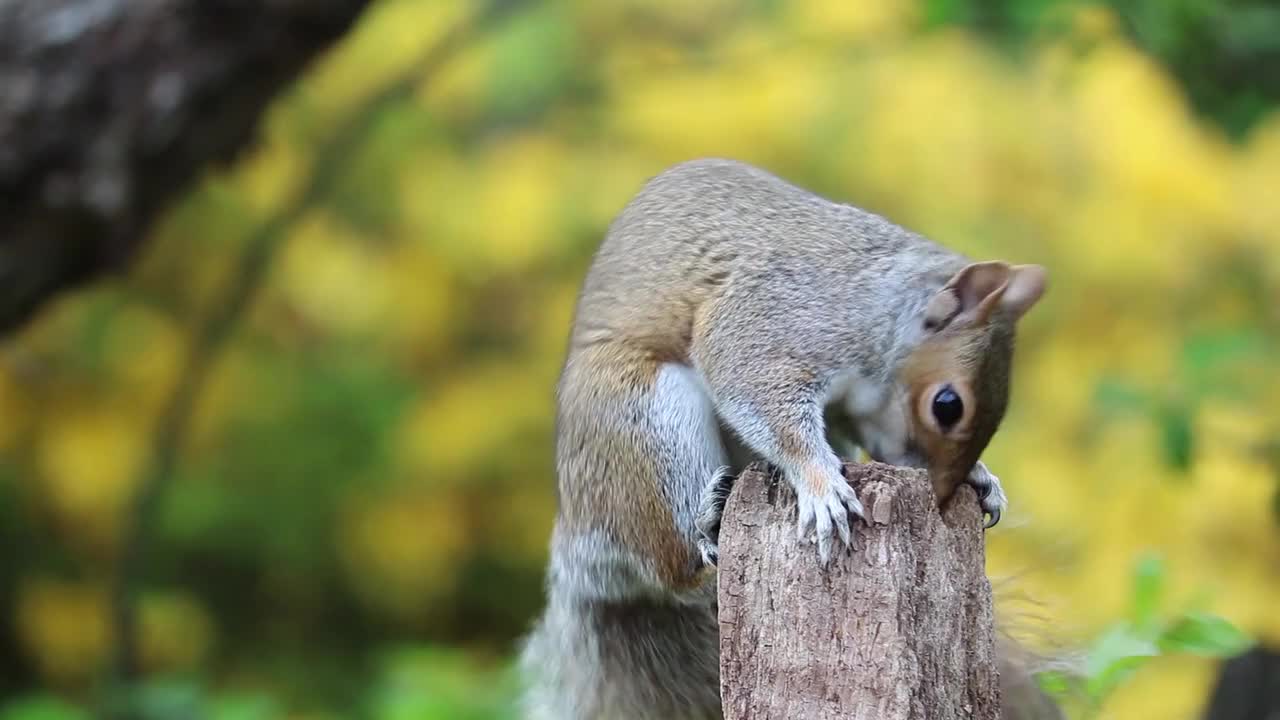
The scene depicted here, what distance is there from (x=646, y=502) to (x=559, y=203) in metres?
1.58

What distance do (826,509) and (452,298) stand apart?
194 cm

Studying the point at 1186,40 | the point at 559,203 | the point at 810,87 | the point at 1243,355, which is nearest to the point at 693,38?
the point at 810,87

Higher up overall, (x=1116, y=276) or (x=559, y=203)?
(x=559, y=203)

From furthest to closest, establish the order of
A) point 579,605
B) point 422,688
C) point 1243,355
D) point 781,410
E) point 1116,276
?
point 1116,276, point 422,688, point 1243,355, point 579,605, point 781,410

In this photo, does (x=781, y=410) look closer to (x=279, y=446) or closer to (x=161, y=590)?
(x=279, y=446)

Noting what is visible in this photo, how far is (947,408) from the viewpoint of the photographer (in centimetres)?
107

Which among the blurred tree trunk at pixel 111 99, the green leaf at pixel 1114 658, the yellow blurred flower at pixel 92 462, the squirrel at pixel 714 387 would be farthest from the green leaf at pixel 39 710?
the green leaf at pixel 1114 658

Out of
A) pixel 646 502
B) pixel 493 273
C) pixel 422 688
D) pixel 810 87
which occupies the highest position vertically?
pixel 810 87

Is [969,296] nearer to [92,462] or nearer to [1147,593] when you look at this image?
[1147,593]

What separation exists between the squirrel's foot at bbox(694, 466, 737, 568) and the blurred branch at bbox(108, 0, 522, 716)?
1.43 m

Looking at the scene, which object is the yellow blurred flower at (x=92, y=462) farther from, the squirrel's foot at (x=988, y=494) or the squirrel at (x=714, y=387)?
the squirrel's foot at (x=988, y=494)

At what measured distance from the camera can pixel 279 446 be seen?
→ 108 inches

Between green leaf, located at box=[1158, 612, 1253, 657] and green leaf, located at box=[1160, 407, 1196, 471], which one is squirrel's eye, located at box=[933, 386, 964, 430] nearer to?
green leaf, located at box=[1158, 612, 1253, 657]

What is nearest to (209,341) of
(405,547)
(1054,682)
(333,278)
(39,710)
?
(333,278)
